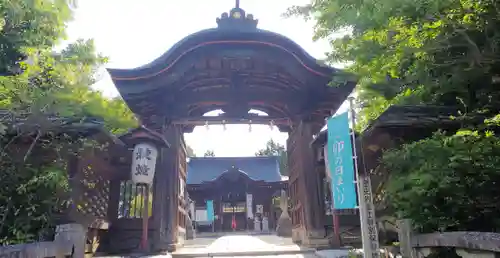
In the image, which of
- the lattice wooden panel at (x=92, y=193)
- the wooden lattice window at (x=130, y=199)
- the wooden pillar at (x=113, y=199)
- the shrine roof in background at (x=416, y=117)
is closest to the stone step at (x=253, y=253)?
the wooden lattice window at (x=130, y=199)

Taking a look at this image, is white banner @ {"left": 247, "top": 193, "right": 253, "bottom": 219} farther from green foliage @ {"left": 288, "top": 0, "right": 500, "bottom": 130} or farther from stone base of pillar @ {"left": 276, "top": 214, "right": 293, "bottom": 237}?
green foliage @ {"left": 288, "top": 0, "right": 500, "bottom": 130}

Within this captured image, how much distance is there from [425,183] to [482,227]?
53.2 inches

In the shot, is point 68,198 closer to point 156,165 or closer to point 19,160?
point 19,160

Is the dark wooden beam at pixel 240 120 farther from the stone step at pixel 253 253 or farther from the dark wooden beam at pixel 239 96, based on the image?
the stone step at pixel 253 253

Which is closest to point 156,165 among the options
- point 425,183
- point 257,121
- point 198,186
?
point 257,121

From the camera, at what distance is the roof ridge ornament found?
878 centimetres

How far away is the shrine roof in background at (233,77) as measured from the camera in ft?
27.5

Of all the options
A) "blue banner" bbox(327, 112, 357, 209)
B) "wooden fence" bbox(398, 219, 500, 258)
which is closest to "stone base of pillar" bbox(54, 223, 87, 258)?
"blue banner" bbox(327, 112, 357, 209)

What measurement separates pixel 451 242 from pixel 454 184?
842mm

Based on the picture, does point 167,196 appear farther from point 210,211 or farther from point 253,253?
point 210,211

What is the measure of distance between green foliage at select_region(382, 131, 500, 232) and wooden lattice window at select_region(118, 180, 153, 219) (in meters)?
6.35

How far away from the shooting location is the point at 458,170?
4.37 m

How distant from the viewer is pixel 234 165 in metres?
36.2

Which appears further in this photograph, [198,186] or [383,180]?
[198,186]
